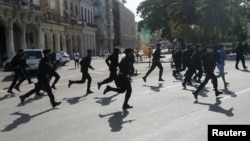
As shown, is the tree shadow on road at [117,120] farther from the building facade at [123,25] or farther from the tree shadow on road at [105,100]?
the building facade at [123,25]

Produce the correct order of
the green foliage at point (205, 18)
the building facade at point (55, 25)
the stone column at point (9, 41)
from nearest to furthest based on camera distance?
the stone column at point (9, 41) → the building facade at point (55, 25) → the green foliage at point (205, 18)

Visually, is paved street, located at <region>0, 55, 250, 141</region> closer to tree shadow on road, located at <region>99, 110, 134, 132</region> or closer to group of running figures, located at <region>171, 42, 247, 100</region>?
tree shadow on road, located at <region>99, 110, 134, 132</region>

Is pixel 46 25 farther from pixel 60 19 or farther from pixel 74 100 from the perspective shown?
pixel 74 100

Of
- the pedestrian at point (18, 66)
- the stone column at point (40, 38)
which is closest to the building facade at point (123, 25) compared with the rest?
the stone column at point (40, 38)

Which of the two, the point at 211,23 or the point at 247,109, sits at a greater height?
the point at 211,23

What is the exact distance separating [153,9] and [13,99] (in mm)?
59110

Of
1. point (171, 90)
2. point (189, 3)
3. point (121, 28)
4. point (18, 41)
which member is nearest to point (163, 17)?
point (189, 3)

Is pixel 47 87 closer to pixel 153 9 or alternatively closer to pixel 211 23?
pixel 211 23

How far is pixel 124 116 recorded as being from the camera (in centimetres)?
945

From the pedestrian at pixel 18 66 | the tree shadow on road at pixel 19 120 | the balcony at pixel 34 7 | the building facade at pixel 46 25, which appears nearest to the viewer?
the tree shadow on road at pixel 19 120

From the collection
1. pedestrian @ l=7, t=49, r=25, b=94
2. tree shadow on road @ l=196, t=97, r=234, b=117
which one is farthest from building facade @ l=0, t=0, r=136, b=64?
tree shadow on road @ l=196, t=97, r=234, b=117

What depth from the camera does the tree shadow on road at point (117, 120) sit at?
8.18 m

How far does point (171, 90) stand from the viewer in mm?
14281

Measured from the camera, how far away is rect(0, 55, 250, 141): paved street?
7.52 m
